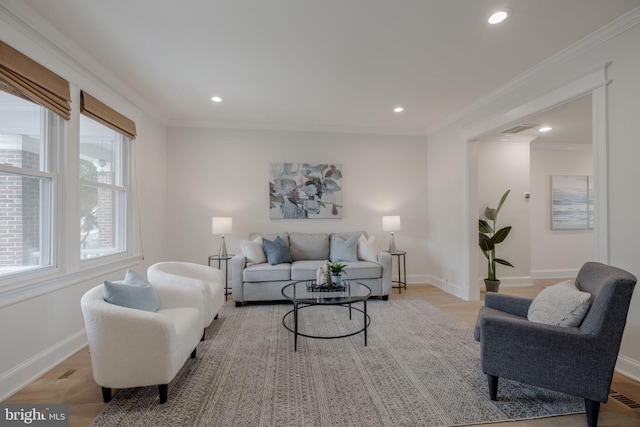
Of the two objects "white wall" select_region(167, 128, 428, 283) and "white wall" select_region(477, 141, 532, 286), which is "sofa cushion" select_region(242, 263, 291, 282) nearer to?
"white wall" select_region(167, 128, 428, 283)

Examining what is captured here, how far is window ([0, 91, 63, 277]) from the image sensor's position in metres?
2.07

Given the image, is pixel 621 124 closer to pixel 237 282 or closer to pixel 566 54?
pixel 566 54

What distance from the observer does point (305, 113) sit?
4.20 m

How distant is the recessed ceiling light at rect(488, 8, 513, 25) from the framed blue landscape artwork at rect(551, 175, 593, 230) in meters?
4.53

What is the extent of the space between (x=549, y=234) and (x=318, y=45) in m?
5.60

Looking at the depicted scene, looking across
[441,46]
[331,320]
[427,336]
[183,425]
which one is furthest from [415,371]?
[441,46]

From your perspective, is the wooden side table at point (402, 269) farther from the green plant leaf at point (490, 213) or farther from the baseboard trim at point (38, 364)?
the baseboard trim at point (38, 364)

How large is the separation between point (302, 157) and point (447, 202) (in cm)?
245

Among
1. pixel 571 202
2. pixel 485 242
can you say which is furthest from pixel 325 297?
pixel 571 202

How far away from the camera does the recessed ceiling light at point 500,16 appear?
6.75 ft

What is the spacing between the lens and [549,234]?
543cm

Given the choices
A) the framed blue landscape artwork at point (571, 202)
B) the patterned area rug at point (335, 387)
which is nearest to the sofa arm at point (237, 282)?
the patterned area rug at point (335, 387)

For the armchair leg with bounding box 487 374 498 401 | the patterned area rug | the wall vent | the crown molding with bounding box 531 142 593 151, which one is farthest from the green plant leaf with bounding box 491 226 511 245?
the armchair leg with bounding box 487 374 498 401

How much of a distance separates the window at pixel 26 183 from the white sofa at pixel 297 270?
195 centimetres
